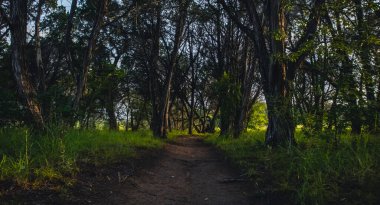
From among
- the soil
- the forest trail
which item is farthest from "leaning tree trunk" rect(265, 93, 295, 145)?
the soil

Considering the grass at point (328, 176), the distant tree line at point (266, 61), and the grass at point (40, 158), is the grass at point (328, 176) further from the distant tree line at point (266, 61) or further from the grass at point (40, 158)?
the grass at point (40, 158)

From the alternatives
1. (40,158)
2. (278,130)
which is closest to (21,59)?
(40,158)

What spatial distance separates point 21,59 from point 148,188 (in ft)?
13.1

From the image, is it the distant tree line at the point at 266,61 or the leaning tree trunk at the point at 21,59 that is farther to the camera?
the leaning tree trunk at the point at 21,59

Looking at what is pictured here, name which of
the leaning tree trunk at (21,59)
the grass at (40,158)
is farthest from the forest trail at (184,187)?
the leaning tree trunk at (21,59)

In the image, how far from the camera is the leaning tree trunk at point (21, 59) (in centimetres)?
760

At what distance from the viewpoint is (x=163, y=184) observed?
25.0 feet

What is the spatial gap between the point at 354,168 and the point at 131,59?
2305 cm

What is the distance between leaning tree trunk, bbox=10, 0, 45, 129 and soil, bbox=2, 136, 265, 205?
73.8 inches

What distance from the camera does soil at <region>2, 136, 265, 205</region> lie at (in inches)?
206

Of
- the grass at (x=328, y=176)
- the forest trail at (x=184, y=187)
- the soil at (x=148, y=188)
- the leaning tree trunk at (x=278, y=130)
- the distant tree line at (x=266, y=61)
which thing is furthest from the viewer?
→ the leaning tree trunk at (x=278, y=130)

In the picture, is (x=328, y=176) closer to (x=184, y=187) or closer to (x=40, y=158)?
(x=184, y=187)

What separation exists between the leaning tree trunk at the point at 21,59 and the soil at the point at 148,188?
6.15 feet

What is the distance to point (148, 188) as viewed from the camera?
7.03 meters
